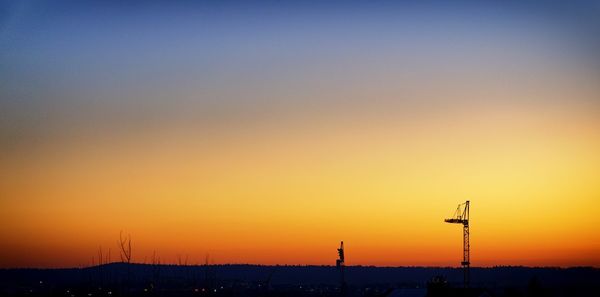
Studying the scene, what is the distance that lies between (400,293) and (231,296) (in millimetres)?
105799

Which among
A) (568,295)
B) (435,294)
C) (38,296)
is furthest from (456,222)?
(38,296)

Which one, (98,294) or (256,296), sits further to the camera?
(256,296)

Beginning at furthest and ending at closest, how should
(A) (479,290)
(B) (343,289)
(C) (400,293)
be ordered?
1. (B) (343,289)
2. (C) (400,293)
3. (A) (479,290)

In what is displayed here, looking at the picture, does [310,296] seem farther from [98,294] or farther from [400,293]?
[400,293]

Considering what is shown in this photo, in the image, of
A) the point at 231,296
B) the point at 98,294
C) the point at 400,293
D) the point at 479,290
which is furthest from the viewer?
the point at 231,296

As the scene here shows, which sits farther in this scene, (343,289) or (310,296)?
(310,296)

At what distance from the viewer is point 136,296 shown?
568ft

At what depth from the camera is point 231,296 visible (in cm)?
19025

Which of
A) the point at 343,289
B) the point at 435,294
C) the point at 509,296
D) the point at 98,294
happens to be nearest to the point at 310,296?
the point at 343,289

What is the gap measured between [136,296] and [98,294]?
35.1 meters

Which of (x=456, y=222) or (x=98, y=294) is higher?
(x=456, y=222)

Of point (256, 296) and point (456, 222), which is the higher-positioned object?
point (456, 222)

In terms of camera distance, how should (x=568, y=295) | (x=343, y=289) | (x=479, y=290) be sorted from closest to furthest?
(x=479, y=290)
(x=343, y=289)
(x=568, y=295)

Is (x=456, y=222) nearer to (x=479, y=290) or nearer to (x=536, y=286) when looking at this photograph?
(x=536, y=286)
